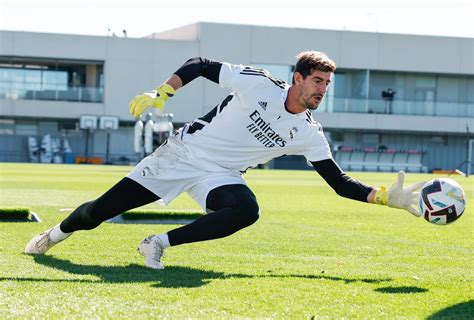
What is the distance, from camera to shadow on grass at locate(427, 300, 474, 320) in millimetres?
5695

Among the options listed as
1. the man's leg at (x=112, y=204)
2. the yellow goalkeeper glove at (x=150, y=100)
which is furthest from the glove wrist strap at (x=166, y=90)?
the man's leg at (x=112, y=204)

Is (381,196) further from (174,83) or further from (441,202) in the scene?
(174,83)

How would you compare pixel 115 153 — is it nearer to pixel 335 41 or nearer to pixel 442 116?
pixel 335 41

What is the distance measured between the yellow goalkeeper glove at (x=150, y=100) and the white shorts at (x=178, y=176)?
2.08ft

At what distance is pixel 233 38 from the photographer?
6719 cm

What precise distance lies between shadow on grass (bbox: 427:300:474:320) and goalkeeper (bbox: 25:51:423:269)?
216cm

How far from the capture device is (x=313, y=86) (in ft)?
25.5

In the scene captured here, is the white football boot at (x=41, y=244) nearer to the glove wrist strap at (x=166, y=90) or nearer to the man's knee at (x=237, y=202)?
the man's knee at (x=237, y=202)

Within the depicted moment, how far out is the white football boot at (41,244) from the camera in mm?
8570

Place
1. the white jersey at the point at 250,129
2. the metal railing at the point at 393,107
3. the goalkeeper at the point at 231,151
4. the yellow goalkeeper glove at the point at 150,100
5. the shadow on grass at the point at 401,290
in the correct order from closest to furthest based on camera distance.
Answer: the shadow on grass at the point at 401,290
the yellow goalkeeper glove at the point at 150,100
the goalkeeper at the point at 231,151
the white jersey at the point at 250,129
the metal railing at the point at 393,107

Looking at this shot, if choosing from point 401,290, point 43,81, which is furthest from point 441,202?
point 43,81

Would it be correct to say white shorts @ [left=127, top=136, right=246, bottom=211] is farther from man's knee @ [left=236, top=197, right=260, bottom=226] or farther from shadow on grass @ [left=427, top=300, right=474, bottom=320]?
shadow on grass @ [left=427, top=300, right=474, bottom=320]

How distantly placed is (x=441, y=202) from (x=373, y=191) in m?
0.64

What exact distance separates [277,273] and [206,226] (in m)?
0.71
